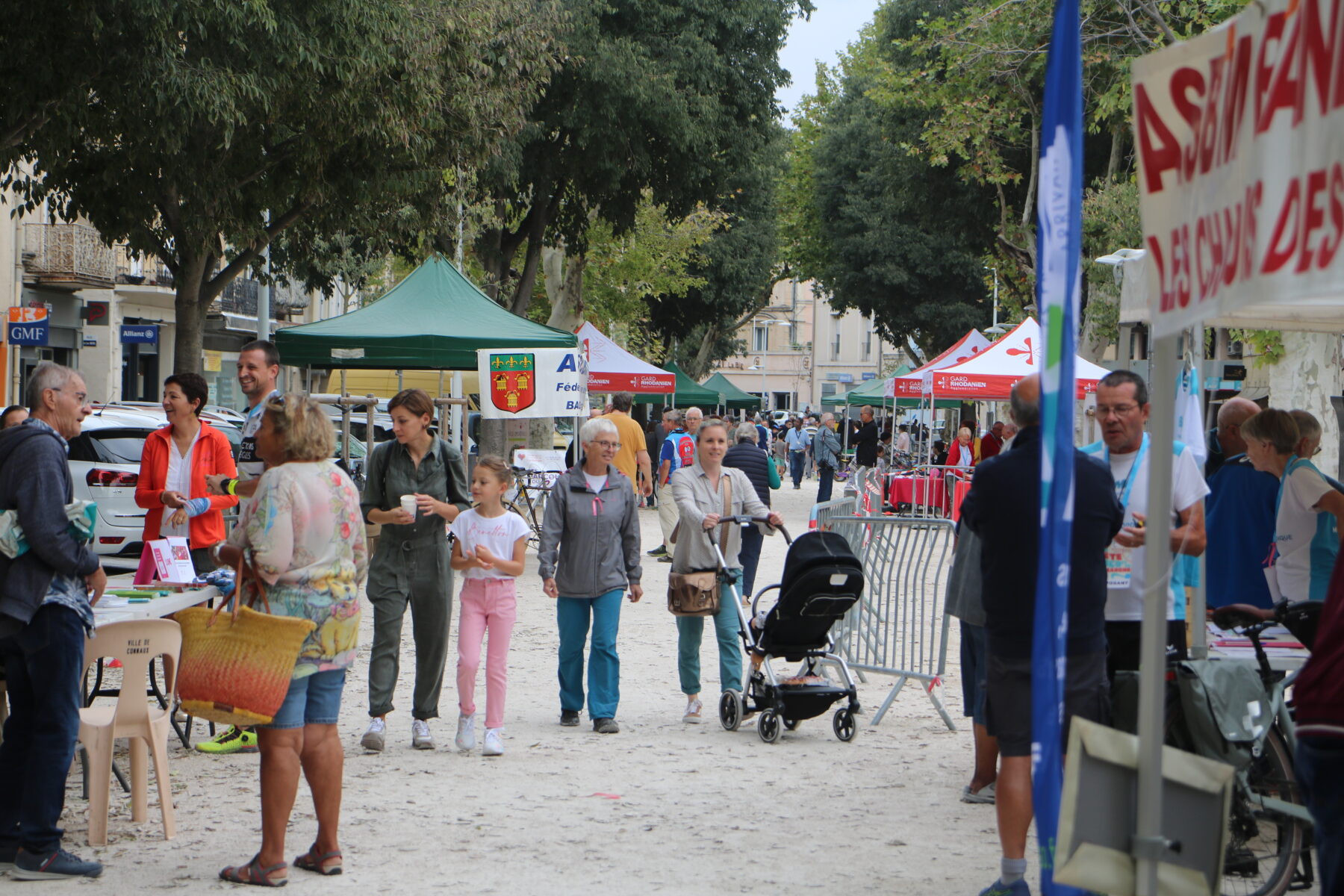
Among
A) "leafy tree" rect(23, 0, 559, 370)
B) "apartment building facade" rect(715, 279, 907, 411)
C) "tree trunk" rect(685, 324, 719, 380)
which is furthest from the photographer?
"apartment building facade" rect(715, 279, 907, 411)

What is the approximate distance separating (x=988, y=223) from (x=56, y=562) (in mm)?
31735

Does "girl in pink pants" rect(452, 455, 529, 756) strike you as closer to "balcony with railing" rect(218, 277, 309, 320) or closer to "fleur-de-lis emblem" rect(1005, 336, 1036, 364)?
"fleur-de-lis emblem" rect(1005, 336, 1036, 364)

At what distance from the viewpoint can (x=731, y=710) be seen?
847 centimetres

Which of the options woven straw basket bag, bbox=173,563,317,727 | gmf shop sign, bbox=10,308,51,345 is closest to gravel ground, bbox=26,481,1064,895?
woven straw basket bag, bbox=173,563,317,727

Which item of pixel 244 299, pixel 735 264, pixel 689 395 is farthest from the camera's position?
pixel 735 264

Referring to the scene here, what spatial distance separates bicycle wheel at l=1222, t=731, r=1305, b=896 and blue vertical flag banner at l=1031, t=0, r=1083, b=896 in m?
1.85

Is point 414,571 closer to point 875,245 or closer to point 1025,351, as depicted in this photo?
point 1025,351

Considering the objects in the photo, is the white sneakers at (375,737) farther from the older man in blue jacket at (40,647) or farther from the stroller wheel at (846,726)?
the stroller wheel at (846,726)

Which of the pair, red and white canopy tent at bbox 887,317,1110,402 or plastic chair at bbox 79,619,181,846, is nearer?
plastic chair at bbox 79,619,181,846

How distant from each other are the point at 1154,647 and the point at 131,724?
4178 mm

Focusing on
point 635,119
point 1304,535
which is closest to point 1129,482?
point 1304,535

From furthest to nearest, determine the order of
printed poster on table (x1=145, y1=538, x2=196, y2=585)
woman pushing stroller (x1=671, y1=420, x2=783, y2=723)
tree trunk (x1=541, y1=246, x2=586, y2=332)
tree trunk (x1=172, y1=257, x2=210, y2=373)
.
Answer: tree trunk (x1=541, y1=246, x2=586, y2=332) < tree trunk (x1=172, y1=257, x2=210, y2=373) < woman pushing stroller (x1=671, y1=420, x2=783, y2=723) < printed poster on table (x1=145, y1=538, x2=196, y2=585)

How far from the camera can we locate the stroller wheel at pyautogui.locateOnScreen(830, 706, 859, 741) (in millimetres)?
8273

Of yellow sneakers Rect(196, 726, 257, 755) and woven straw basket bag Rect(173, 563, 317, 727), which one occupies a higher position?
woven straw basket bag Rect(173, 563, 317, 727)
